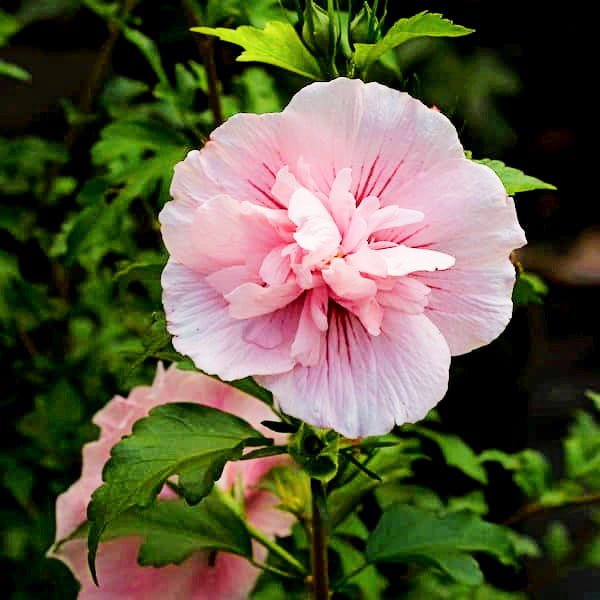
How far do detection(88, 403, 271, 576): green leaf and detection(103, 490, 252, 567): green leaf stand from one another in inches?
3.0

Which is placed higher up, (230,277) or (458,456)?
(230,277)

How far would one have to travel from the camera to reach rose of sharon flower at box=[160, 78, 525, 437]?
1.54ft

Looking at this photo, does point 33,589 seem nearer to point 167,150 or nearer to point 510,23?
point 167,150

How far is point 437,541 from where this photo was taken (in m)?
0.67

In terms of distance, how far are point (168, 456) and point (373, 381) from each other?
0.45 feet

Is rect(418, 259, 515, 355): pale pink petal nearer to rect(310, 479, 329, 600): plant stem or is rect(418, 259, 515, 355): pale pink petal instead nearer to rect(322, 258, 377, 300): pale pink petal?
rect(322, 258, 377, 300): pale pink petal

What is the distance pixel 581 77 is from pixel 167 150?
300 centimetres

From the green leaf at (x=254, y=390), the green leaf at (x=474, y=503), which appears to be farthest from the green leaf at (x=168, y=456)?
the green leaf at (x=474, y=503)

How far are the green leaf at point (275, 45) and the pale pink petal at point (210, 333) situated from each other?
0.38ft

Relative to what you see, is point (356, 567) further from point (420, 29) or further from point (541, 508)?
point (420, 29)

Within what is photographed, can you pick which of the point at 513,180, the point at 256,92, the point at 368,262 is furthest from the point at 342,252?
the point at 256,92

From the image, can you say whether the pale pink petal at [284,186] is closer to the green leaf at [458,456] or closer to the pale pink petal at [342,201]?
the pale pink petal at [342,201]

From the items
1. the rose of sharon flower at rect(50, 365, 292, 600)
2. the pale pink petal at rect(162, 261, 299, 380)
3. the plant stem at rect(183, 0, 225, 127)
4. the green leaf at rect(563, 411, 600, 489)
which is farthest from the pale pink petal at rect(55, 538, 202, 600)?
the green leaf at rect(563, 411, 600, 489)

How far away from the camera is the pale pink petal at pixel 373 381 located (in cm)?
47
